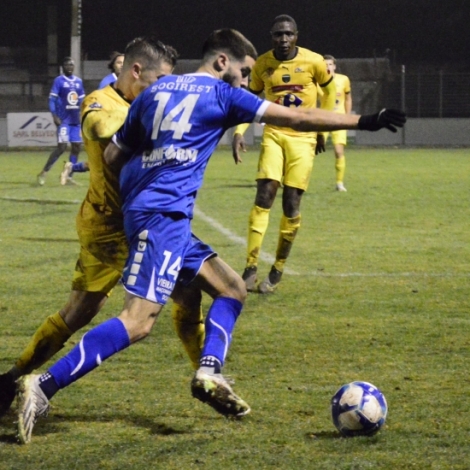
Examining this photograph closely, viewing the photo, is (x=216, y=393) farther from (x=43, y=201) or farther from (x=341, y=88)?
(x=341, y=88)

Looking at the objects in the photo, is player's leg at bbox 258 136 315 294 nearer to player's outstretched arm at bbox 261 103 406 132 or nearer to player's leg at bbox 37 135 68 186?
player's outstretched arm at bbox 261 103 406 132

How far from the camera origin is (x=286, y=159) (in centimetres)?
808

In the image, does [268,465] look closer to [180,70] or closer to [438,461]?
[438,461]

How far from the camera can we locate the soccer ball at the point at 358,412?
423 centimetres

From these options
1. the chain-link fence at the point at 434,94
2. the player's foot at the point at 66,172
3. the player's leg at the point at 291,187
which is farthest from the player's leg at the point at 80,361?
the chain-link fence at the point at 434,94

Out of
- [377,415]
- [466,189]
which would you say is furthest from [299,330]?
[466,189]

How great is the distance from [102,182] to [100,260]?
384mm

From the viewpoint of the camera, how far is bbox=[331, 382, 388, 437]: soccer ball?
4.23 meters

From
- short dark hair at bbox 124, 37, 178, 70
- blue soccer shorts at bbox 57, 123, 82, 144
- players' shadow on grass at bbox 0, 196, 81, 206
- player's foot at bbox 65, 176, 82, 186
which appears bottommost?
player's foot at bbox 65, 176, 82, 186

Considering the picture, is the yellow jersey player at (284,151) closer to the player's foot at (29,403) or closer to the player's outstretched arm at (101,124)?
the player's outstretched arm at (101,124)

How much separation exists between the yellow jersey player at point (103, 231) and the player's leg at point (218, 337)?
18 cm

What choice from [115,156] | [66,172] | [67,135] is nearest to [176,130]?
[115,156]

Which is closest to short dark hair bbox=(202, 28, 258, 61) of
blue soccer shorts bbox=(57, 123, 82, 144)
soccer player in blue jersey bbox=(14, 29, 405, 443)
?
soccer player in blue jersey bbox=(14, 29, 405, 443)

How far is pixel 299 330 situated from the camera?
21.1 feet
